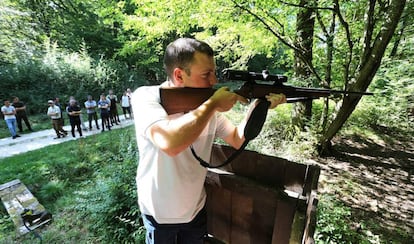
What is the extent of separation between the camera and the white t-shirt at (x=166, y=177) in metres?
1.36

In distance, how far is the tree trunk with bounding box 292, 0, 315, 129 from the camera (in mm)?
5234

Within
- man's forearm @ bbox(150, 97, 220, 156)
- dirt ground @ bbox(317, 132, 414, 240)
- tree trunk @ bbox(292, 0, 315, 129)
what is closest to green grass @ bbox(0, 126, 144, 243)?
man's forearm @ bbox(150, 97, 220, 156)

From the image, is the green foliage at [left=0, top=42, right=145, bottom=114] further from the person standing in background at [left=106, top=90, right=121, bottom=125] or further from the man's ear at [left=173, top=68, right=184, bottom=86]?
the man's ear at [left=173, top=68, right=184, bottom=86]

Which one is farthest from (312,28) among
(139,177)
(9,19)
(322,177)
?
(9,19)

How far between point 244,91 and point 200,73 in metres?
0.39

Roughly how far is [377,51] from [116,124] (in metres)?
11.6

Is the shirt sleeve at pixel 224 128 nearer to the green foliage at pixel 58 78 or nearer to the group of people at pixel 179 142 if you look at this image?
the group of people at pixel 179 142

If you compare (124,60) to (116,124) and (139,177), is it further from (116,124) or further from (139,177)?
(139,177)

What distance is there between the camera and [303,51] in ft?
17.6

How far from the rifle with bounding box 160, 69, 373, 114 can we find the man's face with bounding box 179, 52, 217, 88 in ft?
0.12

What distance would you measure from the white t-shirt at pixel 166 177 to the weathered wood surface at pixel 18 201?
165 inches

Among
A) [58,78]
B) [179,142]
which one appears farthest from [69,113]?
[179,142]

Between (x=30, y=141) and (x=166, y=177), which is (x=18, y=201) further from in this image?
(x=30, y=141)

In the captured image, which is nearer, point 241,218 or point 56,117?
point 241,218
